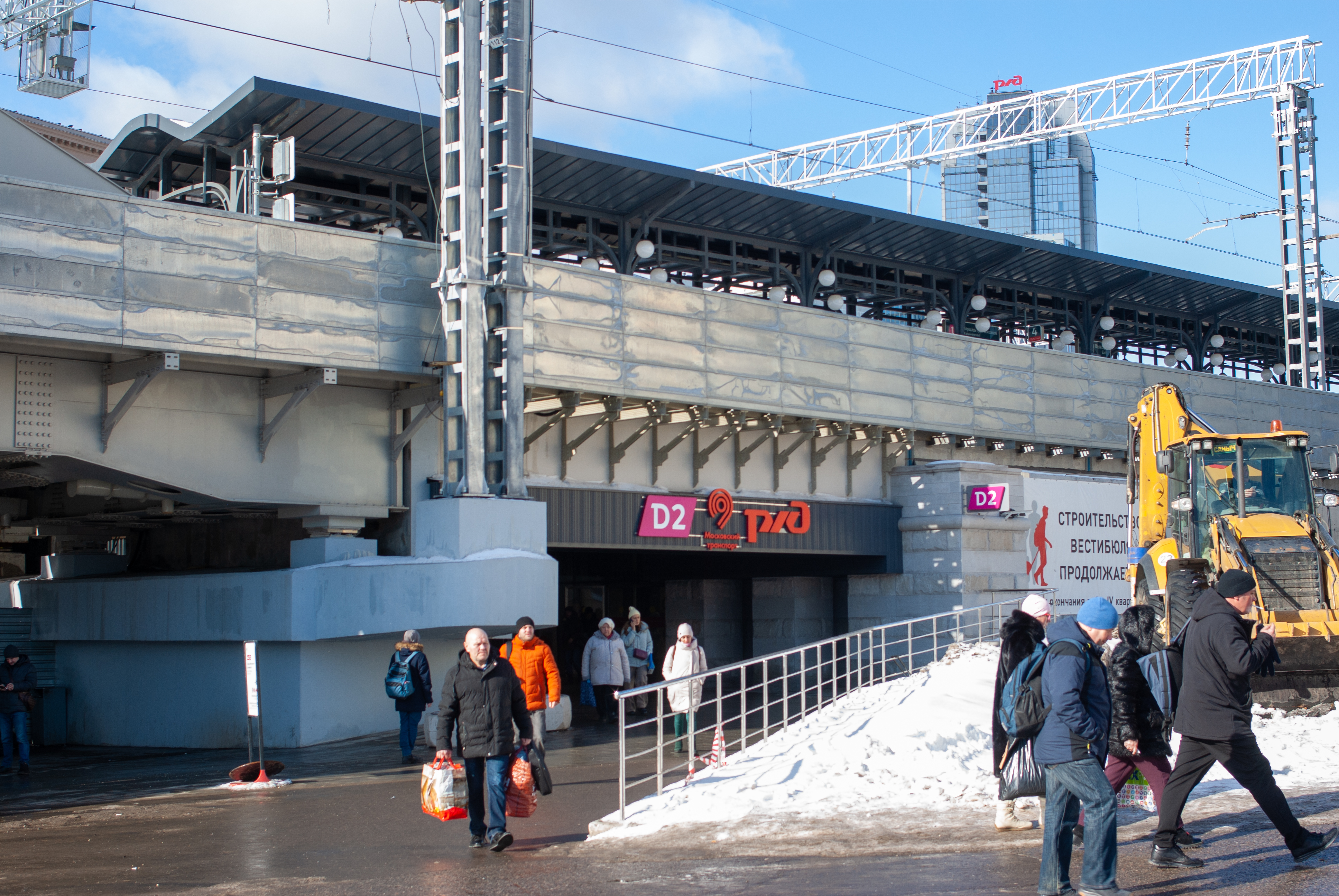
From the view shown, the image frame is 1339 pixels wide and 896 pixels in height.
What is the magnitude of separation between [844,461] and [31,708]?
15004mm

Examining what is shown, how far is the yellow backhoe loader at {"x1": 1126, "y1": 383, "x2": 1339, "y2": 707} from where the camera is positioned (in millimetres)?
15844

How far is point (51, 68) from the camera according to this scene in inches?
1214

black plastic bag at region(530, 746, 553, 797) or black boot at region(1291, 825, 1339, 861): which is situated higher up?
black plastic bag at region(530, 746, 553, 797)

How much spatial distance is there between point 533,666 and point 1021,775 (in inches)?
206

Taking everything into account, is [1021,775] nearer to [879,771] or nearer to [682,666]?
[879,771]

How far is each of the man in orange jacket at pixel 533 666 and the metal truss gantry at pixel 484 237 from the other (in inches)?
259

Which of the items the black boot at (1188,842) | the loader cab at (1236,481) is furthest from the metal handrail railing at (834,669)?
the black boot at (1188,842)

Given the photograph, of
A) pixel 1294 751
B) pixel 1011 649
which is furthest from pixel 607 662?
pixel 1011 649

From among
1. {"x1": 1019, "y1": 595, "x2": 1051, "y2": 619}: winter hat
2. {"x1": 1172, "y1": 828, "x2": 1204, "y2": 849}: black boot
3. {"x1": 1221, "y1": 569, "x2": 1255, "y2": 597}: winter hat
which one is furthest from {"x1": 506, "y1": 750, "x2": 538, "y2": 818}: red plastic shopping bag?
{"x1": 1221, "y1": 569, "x2": 1255, "y2": 597}: winter hat

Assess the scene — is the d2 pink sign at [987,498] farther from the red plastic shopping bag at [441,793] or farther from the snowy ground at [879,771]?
the red plastic shopping bag at [441,793]

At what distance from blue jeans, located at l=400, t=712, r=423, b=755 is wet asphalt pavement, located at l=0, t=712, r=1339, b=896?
77.2 inches

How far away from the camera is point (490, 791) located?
976 centimetres

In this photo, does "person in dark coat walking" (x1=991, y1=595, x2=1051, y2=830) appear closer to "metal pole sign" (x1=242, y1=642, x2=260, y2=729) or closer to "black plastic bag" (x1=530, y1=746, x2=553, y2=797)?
"black plastic bag" (x1=530, y1=746, x2=553, y2=797)

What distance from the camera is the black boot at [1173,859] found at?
8.19 meters
